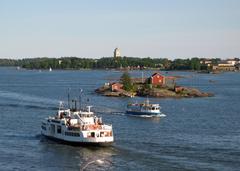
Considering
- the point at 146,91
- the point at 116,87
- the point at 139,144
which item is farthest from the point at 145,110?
the point at 116,87

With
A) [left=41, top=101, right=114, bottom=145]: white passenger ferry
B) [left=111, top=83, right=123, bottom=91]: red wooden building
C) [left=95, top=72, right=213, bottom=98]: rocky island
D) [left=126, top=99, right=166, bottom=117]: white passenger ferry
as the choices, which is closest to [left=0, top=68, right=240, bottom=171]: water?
[left=41, top=101, right=114, bottom=145]: white passenger ferry

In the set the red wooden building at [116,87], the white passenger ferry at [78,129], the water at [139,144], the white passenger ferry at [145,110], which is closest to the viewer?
the water at [139,144]

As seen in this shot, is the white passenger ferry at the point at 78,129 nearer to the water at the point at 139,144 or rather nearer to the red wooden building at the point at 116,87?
the water at the point at 139,144

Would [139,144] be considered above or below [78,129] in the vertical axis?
below

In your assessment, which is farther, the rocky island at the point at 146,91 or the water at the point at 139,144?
the rocky island at the point at 146,91

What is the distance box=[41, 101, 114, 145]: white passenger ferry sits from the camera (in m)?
44.7

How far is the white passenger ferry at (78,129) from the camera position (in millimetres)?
44719

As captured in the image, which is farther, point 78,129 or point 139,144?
point 78,129

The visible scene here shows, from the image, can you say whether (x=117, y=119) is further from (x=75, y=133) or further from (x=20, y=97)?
(x=20, y=97)

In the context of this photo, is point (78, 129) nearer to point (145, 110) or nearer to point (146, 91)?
point (145, 110)

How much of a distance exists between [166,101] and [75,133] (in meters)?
43.6

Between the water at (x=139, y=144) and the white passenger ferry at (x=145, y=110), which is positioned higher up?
the white passenger ferry at (x=145, y=110)

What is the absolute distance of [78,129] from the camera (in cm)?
4578

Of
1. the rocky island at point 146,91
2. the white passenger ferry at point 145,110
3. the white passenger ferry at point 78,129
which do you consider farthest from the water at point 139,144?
the rocky island at point 146,91
